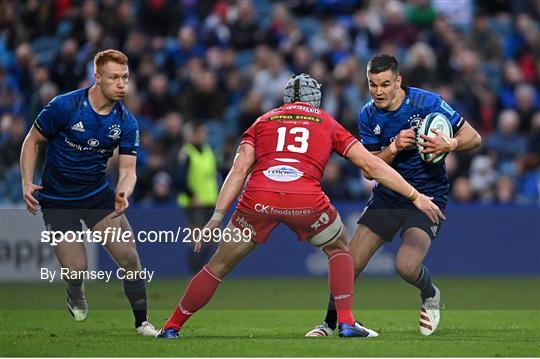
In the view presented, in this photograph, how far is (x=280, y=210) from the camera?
9875mm

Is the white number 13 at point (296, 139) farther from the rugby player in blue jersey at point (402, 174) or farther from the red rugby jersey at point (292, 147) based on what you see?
the rugby player in blue jersey at point (402, 174)

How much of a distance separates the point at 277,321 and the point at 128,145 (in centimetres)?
283

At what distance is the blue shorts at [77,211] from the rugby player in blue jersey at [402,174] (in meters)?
2.31

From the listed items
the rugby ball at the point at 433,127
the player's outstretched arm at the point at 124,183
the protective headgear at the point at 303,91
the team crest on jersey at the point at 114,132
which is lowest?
the player's outstretched arm at the point at 124,183

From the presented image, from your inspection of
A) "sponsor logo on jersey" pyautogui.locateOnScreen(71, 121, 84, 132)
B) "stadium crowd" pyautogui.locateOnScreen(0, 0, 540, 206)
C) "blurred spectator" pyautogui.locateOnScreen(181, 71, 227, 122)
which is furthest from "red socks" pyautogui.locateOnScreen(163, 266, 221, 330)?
"blurred spectator" pyautogui.locateOnScreen(181, 71, 227, 122)

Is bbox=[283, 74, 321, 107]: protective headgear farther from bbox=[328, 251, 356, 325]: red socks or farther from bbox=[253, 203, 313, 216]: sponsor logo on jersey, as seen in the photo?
bbox=[328, 251, 356, 325]: red socks

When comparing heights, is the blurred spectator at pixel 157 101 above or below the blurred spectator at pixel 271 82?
below

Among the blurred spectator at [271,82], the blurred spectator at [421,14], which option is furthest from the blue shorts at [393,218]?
the blurred spectator at [421,14]

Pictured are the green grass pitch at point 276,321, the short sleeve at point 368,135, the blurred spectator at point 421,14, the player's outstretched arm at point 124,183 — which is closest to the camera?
the green grass pitch at point 276,321

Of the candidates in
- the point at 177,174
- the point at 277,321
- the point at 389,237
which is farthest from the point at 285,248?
the point at 389,237

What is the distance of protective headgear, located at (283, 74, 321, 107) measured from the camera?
10.1 m

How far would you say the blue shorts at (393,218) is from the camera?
11055 millimetres

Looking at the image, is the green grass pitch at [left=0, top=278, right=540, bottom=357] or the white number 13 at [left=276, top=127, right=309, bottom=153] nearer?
the green grass pitch at [left=0, top=278, right=540, bottom=357]

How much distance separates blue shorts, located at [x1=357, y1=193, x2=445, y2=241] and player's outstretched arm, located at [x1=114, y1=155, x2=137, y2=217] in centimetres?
223
